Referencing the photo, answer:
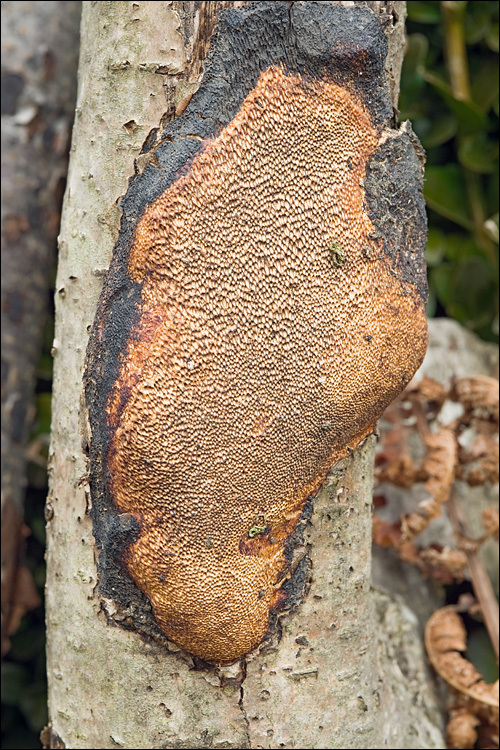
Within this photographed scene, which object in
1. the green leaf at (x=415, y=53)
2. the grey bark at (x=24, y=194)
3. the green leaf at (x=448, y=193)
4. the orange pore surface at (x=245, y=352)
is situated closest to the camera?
the orange pore surface at (x=245, y=352)

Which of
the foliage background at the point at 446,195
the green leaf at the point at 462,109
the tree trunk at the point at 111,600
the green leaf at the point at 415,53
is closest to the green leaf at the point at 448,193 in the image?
the foliage background at the point at 446,195

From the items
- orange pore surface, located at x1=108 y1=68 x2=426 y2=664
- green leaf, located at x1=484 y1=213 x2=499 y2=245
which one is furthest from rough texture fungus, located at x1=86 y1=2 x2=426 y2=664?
green leaf, located at x1=484 y1=213 x2=499 y2=245

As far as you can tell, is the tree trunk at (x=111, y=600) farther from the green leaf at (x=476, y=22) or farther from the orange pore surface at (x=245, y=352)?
the green leaf at (x=476, y=22)

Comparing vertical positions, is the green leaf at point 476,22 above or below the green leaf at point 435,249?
above

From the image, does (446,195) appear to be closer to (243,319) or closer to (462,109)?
(462,109)

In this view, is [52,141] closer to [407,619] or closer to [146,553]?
[146,553]

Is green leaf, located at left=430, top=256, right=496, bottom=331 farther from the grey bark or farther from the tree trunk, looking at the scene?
the grey bark

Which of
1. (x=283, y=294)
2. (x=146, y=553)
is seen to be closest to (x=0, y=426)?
(x=146, y=553)
